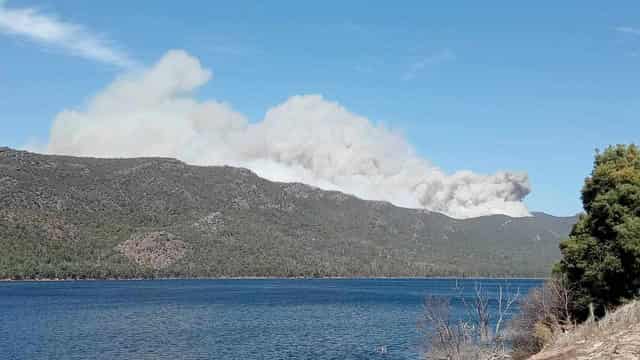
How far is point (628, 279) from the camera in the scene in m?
58.0

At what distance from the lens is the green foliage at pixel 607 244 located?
2240 inches

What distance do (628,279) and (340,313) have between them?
81895mm

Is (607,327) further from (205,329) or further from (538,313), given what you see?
(205,329)

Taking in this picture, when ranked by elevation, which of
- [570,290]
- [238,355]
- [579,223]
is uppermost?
[579,223]

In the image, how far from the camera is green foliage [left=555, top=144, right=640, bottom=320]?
56906 mm

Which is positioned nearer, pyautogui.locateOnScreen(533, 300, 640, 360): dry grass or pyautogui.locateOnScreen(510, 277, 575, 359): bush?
pyautogui.locateOnScreen(533, 300, 640, 360): dry grass

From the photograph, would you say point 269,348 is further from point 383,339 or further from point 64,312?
point 64,312

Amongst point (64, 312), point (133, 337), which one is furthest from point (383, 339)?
point (64, 312)

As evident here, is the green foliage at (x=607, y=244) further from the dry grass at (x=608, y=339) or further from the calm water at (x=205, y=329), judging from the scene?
the calm water at (x=205, y=329)

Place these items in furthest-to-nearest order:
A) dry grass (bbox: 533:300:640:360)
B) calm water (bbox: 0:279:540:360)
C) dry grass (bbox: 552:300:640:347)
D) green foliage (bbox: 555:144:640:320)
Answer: calm water (bbox: 0:279:540:360), green foliage (bbox: 555:144:640:320), dry grass (bbox: 552:300:640:347), dry grass (bbox: 533:300:640:360)

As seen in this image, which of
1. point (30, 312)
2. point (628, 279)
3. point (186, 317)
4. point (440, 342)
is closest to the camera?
point (440, 342)

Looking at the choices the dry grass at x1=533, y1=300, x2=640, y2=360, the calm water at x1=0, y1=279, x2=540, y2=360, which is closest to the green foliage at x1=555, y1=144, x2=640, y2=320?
the dry grass at x1=533, y1=300, x2=640, y2=360

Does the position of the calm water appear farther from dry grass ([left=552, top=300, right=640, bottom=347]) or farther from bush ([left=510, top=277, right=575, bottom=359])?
dry grass ([left=552, top=300, right=640, bottom=347])

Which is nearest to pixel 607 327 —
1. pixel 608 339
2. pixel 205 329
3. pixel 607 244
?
pixel 608 339
